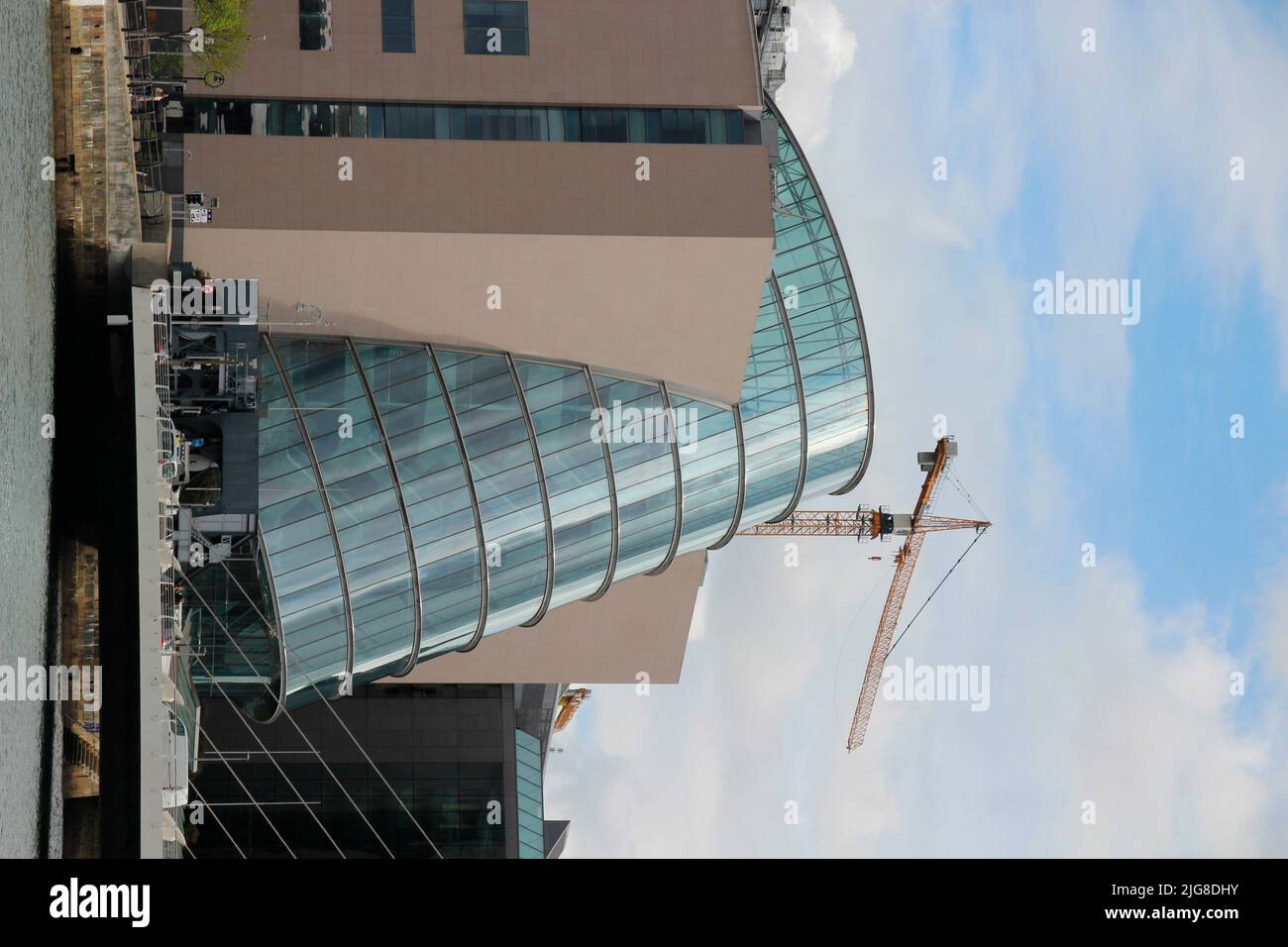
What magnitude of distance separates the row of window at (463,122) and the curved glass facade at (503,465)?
4.93m

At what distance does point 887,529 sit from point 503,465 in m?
42.9

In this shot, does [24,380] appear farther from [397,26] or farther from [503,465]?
[503,465]

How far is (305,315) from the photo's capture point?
3906cm

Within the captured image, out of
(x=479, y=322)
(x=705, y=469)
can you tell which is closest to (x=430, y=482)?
(x=479, y=322)

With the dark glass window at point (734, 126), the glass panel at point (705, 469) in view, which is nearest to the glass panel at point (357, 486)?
the glass panel at point (705, 469)

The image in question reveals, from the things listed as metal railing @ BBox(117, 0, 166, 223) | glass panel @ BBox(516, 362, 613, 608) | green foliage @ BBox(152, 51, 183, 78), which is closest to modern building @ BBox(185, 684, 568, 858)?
glass panel @ BBox(516, 362, 613, 608)

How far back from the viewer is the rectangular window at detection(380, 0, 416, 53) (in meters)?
39.4

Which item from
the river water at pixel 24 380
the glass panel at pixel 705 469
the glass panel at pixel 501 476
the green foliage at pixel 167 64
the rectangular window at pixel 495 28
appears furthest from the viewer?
the glass panel at pixel 705 469

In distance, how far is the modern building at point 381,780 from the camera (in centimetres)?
5400

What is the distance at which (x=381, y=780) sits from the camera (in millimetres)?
55594

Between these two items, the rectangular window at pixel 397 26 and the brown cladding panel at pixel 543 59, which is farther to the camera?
the rectangular window at pixel 397 26

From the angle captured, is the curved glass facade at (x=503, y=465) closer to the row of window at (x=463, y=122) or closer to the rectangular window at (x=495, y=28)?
the row of window at (x=463, y=122)
